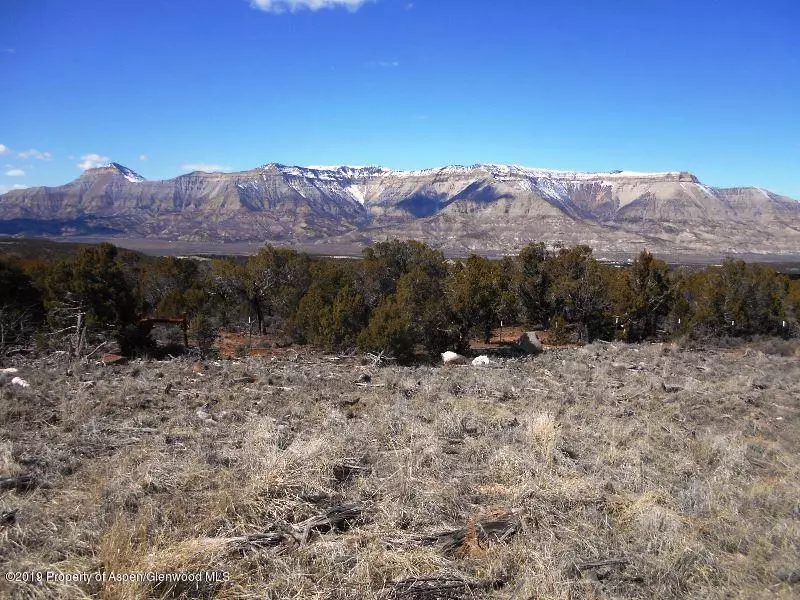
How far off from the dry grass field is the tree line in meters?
11.1

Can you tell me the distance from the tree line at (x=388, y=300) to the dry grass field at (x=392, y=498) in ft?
36.3

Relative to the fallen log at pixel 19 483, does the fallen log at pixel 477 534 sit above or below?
below

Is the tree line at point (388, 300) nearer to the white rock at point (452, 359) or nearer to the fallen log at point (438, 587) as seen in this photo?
the white rock at point (452, 359)

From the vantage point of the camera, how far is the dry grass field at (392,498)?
4.33m

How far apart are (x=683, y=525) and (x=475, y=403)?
5614 millimetres

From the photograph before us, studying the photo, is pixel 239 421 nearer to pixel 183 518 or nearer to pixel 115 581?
pixel 183 518

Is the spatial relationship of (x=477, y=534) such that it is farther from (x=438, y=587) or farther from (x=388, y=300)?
(x=388, y=300)

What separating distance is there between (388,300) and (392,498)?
1861cm

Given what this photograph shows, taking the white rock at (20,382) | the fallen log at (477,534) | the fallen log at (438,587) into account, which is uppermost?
the fallen log at (477,534)

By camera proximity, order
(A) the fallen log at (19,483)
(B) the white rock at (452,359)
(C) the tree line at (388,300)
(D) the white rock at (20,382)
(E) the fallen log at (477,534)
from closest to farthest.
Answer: (E) the fallen log at (477,534)
(A) the fallen log at (19,483)
(D) the white rock at (20,382)
(B) the white rock at (452,359)
(C) the tree line at (388,300)

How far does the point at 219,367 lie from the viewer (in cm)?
1535

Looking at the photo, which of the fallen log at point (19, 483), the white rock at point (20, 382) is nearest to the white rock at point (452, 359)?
the white rock at point (20, 382)

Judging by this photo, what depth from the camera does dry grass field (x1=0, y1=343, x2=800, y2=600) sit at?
4.33m

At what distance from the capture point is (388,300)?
951 inches
